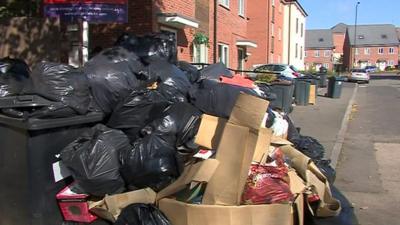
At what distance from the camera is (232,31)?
736 inches

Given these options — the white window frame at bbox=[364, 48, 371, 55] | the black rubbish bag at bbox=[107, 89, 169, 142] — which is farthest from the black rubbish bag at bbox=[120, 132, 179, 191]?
the white window frame at bbox=[364, 48, 371, 55]

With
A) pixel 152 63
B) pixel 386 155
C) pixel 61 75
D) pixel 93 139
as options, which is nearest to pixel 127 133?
pixel 93 139

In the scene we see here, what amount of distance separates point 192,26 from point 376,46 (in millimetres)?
106119

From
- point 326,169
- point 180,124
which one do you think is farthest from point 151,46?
point 326,169

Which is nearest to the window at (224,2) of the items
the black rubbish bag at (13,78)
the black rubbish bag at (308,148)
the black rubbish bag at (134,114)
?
the black rubbish bag at (308,148)

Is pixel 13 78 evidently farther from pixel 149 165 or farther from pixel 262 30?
pixel 262 30

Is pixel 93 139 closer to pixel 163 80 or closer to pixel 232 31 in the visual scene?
pixel 163 80

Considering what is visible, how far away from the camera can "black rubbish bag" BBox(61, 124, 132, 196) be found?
3.74 m

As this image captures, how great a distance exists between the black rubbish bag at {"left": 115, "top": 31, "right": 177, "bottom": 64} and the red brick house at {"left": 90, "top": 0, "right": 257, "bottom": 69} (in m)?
5.39

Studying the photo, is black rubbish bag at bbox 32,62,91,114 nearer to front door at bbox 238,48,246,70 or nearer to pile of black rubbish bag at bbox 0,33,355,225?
pile of black rubbish bag at bbox 0,33,355,225

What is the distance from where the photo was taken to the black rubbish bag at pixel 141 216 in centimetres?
349

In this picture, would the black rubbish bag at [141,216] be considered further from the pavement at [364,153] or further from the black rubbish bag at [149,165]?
the pavement at [364,153]

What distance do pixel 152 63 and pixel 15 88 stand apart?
1280 mm

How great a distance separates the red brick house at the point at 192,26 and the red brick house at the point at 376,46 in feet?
309
